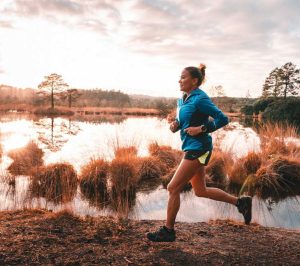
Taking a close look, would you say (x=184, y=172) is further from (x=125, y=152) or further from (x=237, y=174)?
(x=125, y=152)

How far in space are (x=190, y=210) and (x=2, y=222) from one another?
3.43 meters

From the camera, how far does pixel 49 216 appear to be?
16.4 feet

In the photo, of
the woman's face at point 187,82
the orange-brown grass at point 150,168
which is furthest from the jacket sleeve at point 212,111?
the orange-brown grass at point 150,168

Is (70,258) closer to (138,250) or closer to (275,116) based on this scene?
(138,250)

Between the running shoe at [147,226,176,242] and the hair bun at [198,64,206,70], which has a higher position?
the hair bun at [198,64,206,70]

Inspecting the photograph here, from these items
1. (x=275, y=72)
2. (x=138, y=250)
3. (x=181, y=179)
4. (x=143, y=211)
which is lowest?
(x=143, y=211)

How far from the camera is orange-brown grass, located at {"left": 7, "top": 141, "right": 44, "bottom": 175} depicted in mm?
9000

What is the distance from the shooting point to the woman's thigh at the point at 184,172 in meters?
3.84

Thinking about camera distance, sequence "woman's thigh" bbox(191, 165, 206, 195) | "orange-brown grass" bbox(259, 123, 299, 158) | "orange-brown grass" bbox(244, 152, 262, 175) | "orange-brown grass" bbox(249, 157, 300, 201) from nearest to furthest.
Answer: "woman's thigh" bbox(191, 165, 206, 195)
"orange-brown grass" bbox(249, 157, 300, 201)
"orange-brown grass" bbox(244, 152, 262, 175)
"orange-brown grass" bbox(259, 123, 299, 158)

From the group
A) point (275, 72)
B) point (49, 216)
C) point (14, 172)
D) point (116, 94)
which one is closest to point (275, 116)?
point (275, 72)

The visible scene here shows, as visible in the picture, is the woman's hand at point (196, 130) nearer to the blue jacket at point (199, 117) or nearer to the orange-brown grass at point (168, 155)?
the blue jacket at point (199, 117)

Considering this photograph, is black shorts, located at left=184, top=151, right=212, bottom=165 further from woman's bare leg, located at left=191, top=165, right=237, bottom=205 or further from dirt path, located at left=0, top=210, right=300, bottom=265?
dirt path, located at left=0, top=210, right=300, bottom=265

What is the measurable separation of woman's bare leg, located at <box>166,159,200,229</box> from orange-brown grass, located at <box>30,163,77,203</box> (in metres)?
3.70

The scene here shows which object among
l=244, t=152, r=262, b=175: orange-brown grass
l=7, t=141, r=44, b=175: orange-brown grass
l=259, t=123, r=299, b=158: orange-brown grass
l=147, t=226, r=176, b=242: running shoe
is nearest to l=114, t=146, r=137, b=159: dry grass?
l=7, t=141, r=44, b=175: orange-brown grass
